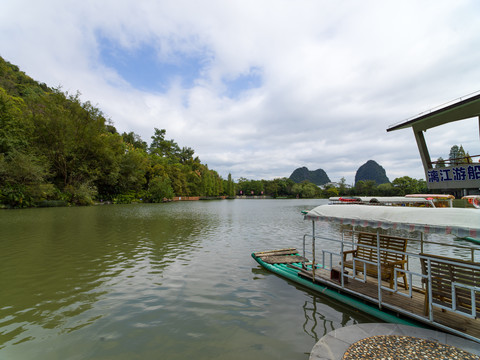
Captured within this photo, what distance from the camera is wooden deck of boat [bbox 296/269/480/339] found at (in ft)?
12.7

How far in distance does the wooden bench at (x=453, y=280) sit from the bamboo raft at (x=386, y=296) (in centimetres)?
25

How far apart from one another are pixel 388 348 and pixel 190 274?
580 centimetres

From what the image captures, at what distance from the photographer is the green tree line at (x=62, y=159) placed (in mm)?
30609

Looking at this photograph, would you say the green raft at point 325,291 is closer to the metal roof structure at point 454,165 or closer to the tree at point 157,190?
the metal roof structure at point 454,165

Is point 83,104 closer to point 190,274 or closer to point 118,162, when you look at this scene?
point 118,162

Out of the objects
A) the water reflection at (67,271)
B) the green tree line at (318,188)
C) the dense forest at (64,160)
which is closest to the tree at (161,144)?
the dense forest at (64,160)

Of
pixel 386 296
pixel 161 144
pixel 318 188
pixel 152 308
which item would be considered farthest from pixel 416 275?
pixel 318 188

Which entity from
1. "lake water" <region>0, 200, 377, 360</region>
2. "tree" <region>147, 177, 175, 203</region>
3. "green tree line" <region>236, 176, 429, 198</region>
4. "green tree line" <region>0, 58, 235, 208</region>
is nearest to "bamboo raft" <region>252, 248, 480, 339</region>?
"lake water" <region>0, 200, 377, 360</region>

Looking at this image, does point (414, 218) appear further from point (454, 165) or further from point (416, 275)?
point (454, 165)

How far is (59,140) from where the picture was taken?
126 ft

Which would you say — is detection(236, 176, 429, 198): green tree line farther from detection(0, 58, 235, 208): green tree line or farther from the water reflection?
the water reflection

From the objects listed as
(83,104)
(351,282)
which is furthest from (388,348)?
(83,104)

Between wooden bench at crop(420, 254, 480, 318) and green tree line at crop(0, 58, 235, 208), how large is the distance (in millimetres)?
40000

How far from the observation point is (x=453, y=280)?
12.6 ft
